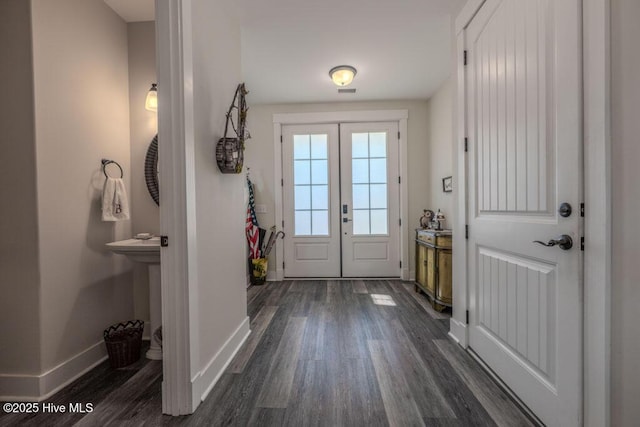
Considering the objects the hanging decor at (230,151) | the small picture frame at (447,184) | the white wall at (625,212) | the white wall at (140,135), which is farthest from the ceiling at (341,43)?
the white wall at (625,212)

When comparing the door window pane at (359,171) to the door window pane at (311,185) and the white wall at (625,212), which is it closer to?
the door window pane at (311,185)

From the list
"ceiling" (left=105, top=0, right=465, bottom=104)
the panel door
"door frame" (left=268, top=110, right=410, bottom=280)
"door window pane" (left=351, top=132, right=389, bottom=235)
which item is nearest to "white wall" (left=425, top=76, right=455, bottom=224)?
"ceiling" (left=105, top=0, right=465, bottom=104)

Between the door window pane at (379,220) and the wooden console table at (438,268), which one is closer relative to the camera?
the wooden console table at (438,268)

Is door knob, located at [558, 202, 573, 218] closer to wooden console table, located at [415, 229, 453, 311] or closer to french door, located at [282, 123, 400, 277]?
wooden console table, located at [415, 229, 453, 311]

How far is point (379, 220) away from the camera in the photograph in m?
4.02

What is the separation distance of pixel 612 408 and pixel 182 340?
1811mm

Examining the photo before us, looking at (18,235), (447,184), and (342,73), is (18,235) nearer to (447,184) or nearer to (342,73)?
(342,73)

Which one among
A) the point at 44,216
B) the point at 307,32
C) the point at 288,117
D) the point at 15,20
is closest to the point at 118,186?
the point at 44,216

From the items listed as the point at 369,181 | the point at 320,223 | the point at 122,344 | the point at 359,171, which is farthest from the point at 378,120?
the point at 122,344

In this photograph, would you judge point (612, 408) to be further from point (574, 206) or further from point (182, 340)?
point (182, 340)

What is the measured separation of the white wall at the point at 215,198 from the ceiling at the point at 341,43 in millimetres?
406

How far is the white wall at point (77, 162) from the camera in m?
1.58

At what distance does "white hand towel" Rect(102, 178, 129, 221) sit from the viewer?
6.26 ft

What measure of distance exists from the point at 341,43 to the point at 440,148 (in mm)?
1811
